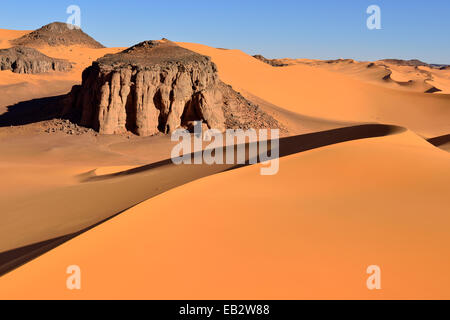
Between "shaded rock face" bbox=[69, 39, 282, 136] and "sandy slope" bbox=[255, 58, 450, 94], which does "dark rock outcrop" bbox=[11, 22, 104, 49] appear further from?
"shaded rock face" bbox=[69, 39, 282, 136]

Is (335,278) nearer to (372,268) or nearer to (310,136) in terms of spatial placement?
(372,268)

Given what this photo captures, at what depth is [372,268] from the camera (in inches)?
126

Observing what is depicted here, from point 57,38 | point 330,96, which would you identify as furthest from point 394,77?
point 57,38

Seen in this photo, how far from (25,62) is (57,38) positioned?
83.1 feet

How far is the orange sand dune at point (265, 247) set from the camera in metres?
3.06

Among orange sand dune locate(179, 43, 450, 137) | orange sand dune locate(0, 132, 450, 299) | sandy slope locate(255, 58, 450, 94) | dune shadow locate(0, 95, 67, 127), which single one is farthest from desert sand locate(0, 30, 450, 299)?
sandy slope locate(255, 58, 450, 94)

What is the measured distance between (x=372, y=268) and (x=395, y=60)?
471 ft

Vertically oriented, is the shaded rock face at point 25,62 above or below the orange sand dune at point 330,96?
above

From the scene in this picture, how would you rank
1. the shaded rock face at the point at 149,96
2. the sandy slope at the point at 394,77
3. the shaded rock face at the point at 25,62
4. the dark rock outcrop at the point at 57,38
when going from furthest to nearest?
the dark rock outcrop at the point at 57,38, the sandy slope at the point at 394,77, the shaded rock face at the point at 25,62, the shaded rock face at the point at 149,96

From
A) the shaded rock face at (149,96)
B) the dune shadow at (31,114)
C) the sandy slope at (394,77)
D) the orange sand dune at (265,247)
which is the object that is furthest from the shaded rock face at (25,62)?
the orange sand dune at (265,247)

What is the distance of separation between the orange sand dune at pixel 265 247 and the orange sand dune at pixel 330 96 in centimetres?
2933

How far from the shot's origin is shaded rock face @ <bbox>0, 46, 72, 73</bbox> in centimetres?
3912

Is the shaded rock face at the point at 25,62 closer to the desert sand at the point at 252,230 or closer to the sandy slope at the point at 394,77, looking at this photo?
the desert sand at the point at 252,230
